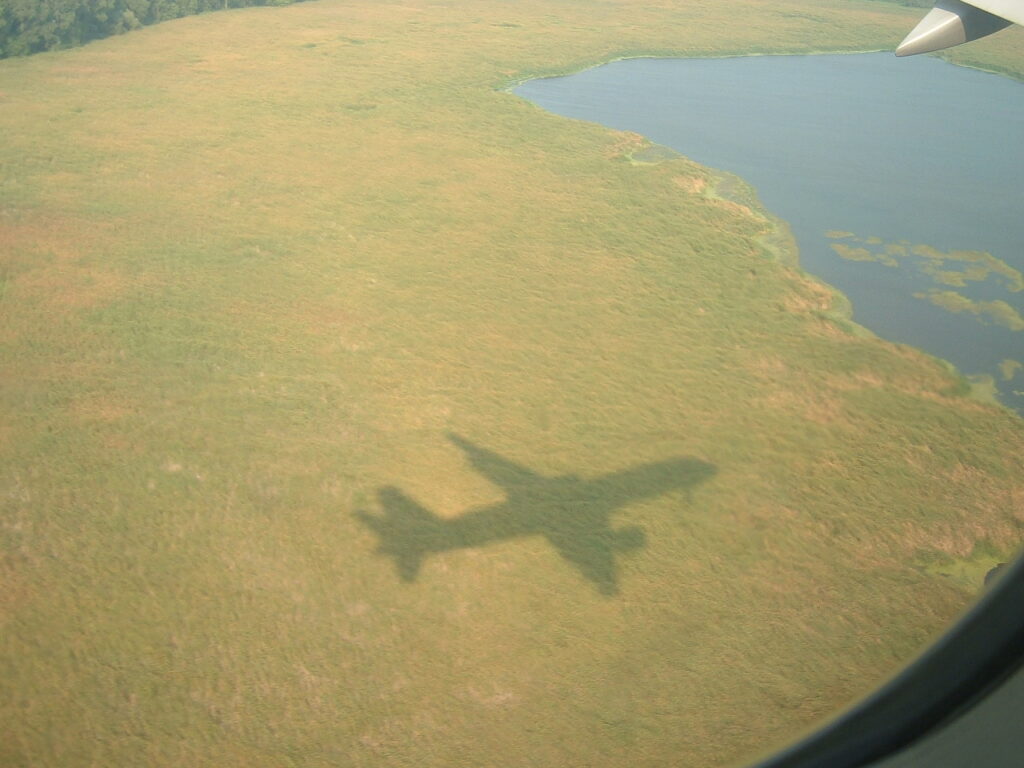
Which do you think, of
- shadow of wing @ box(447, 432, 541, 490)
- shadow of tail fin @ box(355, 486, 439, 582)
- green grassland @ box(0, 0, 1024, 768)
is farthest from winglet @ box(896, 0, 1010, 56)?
shadow of tail fin @ box(355, 486, 439, 582)

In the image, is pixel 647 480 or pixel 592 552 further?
pixel 647 480

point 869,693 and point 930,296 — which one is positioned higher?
point 869,693

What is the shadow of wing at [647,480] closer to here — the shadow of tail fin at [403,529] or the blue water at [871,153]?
the shadow of tail fin at [403,529]

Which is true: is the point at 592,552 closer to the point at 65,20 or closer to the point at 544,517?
the point at 544,517

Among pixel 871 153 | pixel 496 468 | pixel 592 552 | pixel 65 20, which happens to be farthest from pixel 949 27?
pixel 65 20

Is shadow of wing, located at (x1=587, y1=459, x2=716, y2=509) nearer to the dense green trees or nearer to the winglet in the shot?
the winglet

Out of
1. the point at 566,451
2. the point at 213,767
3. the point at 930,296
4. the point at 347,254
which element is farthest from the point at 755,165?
the point at 213,767

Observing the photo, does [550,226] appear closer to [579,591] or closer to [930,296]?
[930,296]
